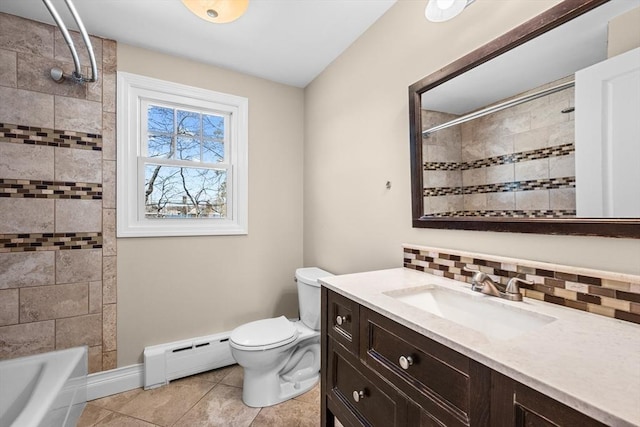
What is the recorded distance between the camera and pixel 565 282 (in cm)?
89

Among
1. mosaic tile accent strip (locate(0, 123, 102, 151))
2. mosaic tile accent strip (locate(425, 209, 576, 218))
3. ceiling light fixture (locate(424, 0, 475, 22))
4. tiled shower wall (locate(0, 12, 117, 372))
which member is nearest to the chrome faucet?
mosaic tile accent strip (locate(425, 209, 576, 218))

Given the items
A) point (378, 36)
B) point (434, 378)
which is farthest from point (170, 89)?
point (434, 378)

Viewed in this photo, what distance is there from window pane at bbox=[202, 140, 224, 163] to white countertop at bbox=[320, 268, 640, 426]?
6.20ft

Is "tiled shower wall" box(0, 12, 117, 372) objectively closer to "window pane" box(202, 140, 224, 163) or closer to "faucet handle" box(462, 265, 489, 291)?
"window pane" box(202, 140, 224, 163)

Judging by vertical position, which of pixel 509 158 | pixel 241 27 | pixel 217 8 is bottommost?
pixel 509 158

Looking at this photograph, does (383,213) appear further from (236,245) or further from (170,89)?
(170,89)

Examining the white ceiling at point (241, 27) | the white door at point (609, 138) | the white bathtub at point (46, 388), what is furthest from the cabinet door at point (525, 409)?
the white ceiling at point (241, 27)

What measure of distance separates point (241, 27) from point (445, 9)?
4.24 feet

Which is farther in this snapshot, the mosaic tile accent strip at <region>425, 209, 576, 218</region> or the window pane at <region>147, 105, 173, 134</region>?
the window pane at <region>147, 105, 173, 134</region>

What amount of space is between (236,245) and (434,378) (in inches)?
75.0

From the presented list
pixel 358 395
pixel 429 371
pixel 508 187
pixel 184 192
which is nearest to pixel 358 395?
pixel 358 395

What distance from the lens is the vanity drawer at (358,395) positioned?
2.81ft

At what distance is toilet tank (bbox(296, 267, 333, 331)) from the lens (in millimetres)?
1980

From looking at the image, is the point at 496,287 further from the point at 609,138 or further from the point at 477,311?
the point at 609,138
